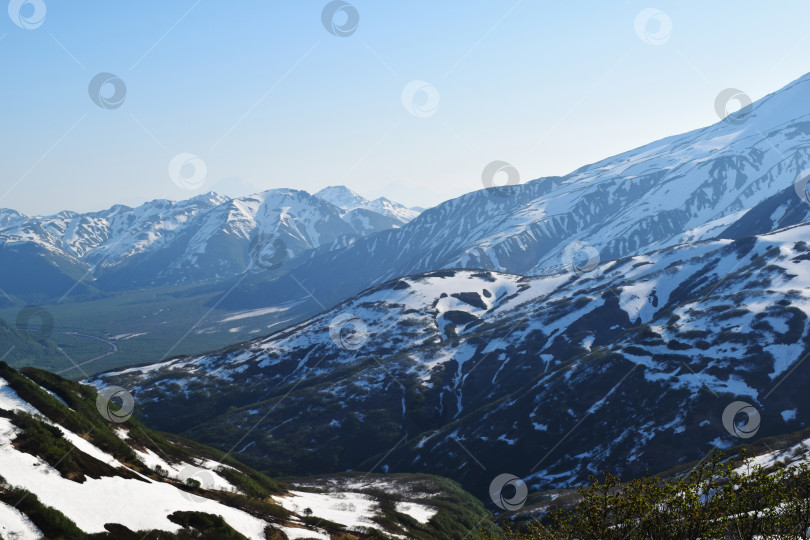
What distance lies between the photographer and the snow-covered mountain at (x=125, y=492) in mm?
39531

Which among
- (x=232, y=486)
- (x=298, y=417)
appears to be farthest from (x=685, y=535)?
(x=298, y=417)

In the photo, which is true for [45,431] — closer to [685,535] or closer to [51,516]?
[51,516]

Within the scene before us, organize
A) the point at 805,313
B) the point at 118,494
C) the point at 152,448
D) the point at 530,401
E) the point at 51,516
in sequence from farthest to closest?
the point at 530,401 → the point at 805,313 → the point at 152,448 → the point at 118,494 → the point at 51,516

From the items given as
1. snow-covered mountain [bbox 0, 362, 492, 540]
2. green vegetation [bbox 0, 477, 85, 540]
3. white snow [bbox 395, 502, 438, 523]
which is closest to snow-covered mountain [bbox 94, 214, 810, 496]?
white snow [bbox 395, 502, 438, 523]

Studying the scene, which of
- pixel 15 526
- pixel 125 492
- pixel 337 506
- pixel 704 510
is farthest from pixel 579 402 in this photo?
pixel 15 526

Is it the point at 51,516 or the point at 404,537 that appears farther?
the point at 404,537

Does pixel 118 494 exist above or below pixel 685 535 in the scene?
above

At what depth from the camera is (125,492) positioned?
46656 millimetres

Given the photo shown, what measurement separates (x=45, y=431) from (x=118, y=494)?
10.1 meters

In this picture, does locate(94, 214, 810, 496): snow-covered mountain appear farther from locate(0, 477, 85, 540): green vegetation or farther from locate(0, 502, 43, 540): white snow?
locate(0, 502, 43, 540): white snow

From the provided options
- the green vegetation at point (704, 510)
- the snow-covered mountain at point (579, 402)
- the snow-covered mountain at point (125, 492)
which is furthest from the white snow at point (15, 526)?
the snow-covered mountain at point (579, 402)

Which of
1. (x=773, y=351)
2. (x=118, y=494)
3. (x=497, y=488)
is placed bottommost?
(x=497, y=488)

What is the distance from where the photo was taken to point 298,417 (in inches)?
7072

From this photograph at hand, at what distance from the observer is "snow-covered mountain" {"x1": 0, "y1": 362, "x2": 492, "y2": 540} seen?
39531mm
